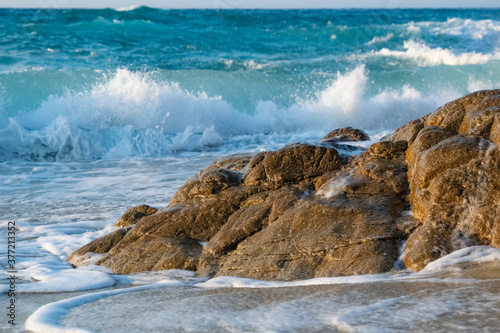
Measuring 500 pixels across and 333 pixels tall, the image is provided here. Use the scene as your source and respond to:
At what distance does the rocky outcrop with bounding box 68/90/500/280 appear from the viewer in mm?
3830

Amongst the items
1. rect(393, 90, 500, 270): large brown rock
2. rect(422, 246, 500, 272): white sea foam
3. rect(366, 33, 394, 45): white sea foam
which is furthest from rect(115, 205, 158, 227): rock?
rect(366, 33, 394, 45): white sea foam

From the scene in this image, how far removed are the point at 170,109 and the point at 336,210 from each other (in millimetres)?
10220

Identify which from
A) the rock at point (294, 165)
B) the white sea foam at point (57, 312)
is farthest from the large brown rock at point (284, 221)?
the white sea foam at point (57, 312)

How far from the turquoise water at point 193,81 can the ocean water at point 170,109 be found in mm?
52

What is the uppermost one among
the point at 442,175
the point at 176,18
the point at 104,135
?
the point at 176,18

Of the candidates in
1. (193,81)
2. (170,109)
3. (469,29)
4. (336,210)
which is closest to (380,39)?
(469,29)

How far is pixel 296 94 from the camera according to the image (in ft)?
53.9

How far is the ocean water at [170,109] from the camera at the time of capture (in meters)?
3.65

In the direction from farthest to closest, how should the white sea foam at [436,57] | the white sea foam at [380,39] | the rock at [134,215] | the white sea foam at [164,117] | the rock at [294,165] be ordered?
1. the white sea foam at [380,39]
2. the white sea foam at [436,57]
3. the white sea foam at [164,117]
4. the rock at [134,215]
5. the rock at [294,165]

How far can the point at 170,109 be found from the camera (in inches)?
548

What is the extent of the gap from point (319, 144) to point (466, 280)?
1.81 m

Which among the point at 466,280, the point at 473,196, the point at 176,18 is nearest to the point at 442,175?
the point at 473,196

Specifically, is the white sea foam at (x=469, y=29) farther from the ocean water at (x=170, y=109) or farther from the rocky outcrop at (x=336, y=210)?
the rocky outcrop at (x=336, y=210)

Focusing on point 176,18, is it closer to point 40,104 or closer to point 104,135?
point 40,104
